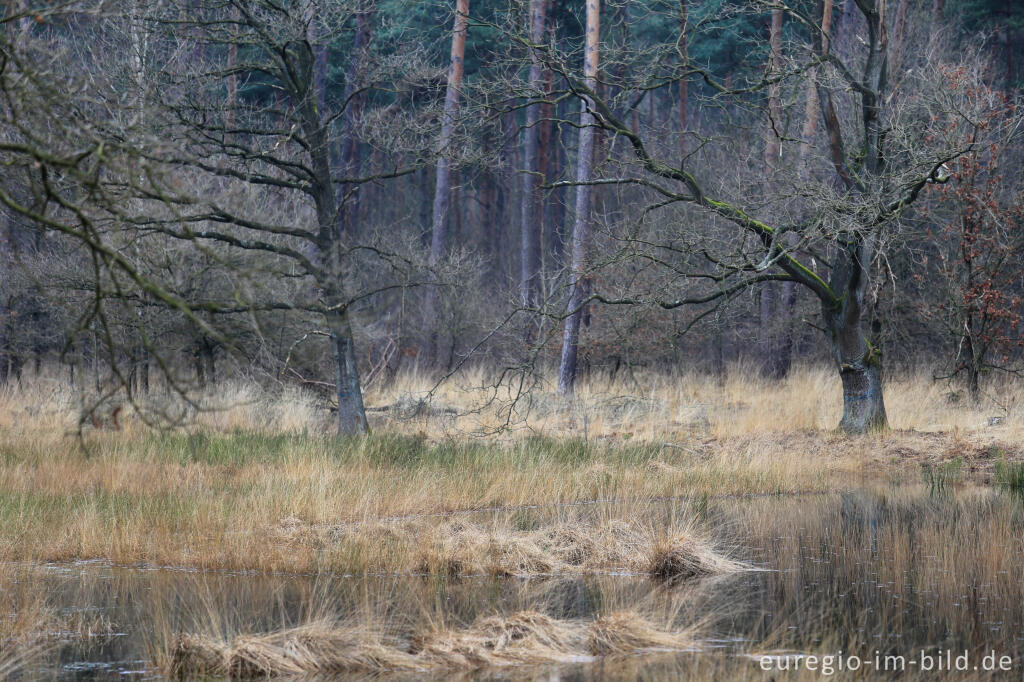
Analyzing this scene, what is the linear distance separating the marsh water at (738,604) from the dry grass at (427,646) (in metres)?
0.16

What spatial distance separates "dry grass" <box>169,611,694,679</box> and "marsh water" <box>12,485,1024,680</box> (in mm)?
160

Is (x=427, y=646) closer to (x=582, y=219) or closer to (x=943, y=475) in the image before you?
(x=943, y=475)

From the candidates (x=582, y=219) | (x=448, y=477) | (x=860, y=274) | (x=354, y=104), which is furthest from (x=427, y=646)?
(x=354, y=104)

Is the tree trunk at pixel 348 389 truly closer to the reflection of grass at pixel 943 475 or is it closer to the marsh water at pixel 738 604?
the marsh water at pixel 738 604

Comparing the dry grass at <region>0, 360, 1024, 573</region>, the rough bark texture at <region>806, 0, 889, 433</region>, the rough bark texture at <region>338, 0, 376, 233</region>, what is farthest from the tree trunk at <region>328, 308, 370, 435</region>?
the rough bark texture at <region>806, 0, 889, 433</region>

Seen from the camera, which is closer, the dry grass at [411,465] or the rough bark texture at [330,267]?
the dry grass at [411,465]

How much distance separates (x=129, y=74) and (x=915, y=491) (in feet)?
33.5

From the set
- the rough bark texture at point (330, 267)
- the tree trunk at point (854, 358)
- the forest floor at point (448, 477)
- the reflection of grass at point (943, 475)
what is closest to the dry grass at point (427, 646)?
the forest floor at point (448, 477)

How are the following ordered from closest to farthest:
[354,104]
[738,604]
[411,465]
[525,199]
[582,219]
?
1. [738,604]
2. [411,465]
3. [582,219]
4. [525,199]
5. [354,104]

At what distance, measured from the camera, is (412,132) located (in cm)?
1334

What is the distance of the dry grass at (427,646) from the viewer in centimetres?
614

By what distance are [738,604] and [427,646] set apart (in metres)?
2.37

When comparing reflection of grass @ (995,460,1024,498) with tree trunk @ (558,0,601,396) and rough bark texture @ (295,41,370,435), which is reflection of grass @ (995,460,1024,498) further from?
tree trunk @ (558,0,601,396)

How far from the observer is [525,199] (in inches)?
1081
